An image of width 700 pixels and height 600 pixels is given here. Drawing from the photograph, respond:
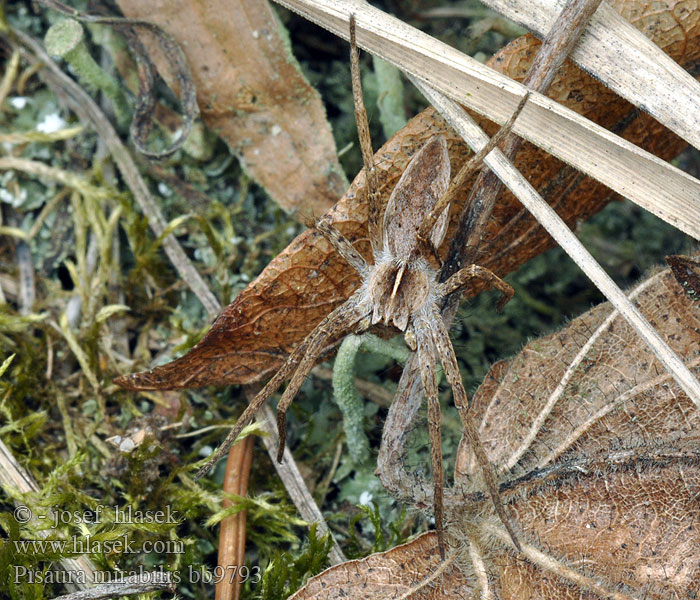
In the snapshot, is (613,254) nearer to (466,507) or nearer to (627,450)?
(627,450)

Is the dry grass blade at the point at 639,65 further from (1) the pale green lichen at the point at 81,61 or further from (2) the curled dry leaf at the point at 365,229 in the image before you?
(1) the pale green lichen at the point at 81,61

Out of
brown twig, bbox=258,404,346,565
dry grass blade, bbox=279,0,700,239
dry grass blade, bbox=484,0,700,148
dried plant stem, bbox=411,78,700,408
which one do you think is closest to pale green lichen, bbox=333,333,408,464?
brown twig, bbox=258,404,346,565

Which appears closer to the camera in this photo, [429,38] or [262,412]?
[429,38]

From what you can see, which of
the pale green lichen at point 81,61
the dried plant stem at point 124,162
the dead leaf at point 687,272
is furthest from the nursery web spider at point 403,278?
the pale green lichen at point 81,61

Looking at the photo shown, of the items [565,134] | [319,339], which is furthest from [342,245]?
[565,134]

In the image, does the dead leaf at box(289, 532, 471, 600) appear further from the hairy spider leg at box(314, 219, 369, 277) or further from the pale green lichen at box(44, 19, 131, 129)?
the pale green lichen at box(44, 19, 131, 129)

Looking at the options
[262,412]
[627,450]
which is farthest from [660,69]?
[262,412]

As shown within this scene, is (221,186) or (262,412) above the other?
(221,186)
